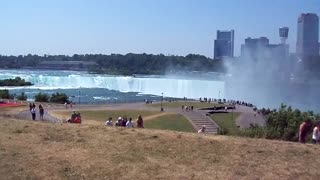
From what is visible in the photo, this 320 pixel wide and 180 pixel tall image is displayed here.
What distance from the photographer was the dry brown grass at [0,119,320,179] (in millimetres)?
11094

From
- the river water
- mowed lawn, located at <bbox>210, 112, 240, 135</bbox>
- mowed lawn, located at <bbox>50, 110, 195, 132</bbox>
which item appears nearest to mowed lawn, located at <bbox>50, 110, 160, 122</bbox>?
mowed lawn, located at <bbox>50, 110, 195, 132</bbox>

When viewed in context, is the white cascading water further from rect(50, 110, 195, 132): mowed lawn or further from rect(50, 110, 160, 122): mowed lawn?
rect(50, 110, 195, 132): mowed lawn

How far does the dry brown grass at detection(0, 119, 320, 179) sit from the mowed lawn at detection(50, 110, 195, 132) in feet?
85.5

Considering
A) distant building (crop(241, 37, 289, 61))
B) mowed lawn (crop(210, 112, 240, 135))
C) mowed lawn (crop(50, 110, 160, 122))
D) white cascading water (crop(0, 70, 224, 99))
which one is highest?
distant building (crop(241, 37, 289, 61))

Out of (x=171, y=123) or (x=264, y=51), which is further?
(x=264, y=51)

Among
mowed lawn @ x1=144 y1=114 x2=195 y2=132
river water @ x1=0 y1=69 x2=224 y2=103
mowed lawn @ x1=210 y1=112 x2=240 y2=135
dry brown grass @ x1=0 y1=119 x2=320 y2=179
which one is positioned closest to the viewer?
dry brown grass @ x1=0 y1=119 x2=320 y2=179

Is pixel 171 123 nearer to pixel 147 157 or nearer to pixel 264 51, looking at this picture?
pixel 147 157

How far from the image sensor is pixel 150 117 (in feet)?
156

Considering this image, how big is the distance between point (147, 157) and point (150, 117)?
35.1m

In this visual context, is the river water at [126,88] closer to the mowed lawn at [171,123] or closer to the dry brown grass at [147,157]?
the mowed lawn at [171,123]

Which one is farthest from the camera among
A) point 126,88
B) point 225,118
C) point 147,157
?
point 126,88

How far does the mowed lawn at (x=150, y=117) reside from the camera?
41906 millimetres

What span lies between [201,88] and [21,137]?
310 ft

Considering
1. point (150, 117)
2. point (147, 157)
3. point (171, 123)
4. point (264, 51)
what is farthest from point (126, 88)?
point (147, 157)
